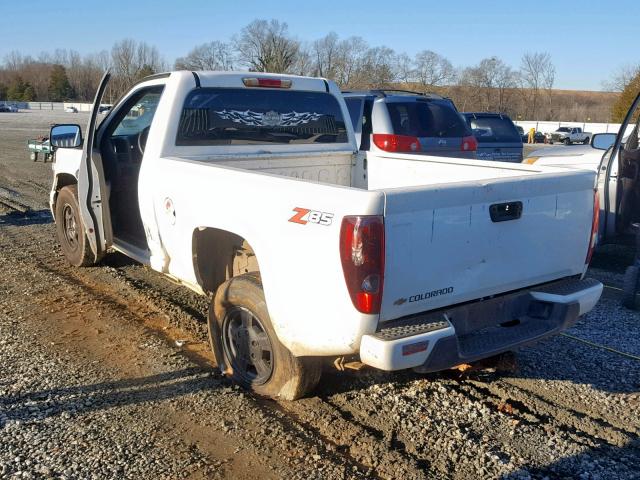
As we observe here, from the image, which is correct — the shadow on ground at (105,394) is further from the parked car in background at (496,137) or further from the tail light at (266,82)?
the parked car in background at (496,137)

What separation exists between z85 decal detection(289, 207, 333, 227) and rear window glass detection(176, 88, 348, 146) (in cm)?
200

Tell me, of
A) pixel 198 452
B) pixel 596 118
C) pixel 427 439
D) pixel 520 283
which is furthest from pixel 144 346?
pixel 596 118

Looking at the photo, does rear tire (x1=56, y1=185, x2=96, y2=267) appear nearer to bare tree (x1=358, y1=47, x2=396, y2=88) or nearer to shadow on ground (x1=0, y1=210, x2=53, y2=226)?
shadow on ground (x1=0, y1=210, x2=53, y2=226)

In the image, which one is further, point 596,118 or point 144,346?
point 596,118

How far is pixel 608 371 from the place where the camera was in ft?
15.5

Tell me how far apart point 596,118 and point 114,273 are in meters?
78.8

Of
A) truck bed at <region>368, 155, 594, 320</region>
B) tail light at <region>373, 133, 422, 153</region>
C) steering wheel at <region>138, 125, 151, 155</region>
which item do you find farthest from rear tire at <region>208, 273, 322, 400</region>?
tail light at <region>373, 133, 422, 153</region>

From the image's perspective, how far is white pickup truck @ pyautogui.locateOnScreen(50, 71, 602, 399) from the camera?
3.30 m

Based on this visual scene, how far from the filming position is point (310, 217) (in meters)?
3.39

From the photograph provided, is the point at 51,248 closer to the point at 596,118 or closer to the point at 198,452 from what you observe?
the point at 198,452

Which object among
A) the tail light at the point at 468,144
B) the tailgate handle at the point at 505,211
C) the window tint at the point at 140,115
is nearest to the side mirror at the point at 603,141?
the tail light at the point at 468,144

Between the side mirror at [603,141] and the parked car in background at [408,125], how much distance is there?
232cm

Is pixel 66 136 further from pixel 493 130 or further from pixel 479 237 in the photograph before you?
pixel 493 130

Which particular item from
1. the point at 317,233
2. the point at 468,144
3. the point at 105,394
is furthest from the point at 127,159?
the point at 468,144
